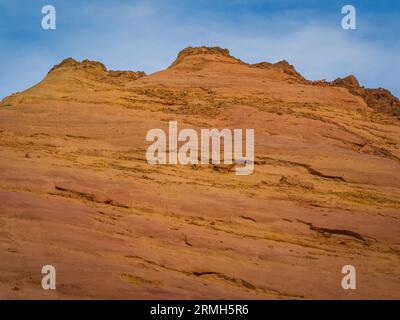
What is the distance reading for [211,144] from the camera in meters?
16.1

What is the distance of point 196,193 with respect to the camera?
45.2ft

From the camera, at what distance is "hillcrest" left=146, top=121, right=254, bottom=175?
1541 centimetres

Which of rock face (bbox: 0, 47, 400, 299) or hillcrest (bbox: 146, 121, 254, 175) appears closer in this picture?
rock face (bbox: 0, 47, 400, 299)

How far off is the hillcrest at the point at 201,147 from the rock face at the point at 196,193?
28cm

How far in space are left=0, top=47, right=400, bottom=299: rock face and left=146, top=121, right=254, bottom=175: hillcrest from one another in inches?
11.0

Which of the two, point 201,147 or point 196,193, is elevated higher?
point 201,147

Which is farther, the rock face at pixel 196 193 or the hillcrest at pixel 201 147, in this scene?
the hillcrest at pixel 201 147

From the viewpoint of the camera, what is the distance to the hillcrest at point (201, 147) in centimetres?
1541

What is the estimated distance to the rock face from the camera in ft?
35.8

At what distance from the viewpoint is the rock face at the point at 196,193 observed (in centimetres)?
1092

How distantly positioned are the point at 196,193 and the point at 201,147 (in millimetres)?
2471

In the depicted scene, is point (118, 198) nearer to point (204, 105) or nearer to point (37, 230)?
point (37, 230)

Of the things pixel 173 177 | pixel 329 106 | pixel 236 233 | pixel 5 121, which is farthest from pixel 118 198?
pixel 329 106
